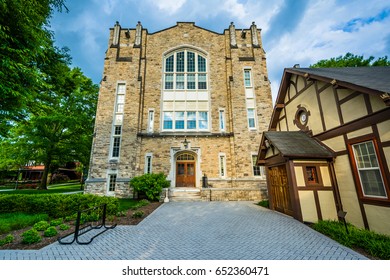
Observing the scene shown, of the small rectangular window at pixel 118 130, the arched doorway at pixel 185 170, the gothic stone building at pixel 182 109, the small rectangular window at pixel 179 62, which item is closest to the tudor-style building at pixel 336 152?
the gothic stone building at pixel 182 109

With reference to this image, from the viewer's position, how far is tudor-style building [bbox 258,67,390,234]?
14.9ft

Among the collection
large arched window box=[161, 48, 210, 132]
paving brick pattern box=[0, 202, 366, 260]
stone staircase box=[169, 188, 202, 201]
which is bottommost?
paving brick pattern box=[0, 202, 366, 260]

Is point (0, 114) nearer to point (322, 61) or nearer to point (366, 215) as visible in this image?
point (366, 215)

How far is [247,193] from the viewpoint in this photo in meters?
11.1

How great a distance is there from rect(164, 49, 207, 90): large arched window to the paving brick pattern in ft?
42.1

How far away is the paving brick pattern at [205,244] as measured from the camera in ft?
11.6

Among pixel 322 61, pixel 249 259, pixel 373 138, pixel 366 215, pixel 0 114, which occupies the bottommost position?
pixel 249 259

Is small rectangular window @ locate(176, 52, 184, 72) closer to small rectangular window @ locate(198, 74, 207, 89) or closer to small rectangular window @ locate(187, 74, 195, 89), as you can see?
small rectangular window @ locate(187, 74, 195, 89)

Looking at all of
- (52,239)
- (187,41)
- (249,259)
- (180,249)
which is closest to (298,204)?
(249,259)

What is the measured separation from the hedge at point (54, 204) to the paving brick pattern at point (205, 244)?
232 cm

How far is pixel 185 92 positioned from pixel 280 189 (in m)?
11.7

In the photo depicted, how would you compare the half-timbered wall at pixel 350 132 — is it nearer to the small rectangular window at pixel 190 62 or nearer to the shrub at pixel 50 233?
the shrub at pixel 50 233

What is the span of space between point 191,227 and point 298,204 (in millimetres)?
4050

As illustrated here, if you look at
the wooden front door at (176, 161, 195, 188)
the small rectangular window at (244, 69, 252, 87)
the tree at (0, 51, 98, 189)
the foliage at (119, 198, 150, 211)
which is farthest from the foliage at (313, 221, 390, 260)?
the tree at (0, 51, 98, 189)
